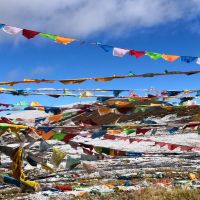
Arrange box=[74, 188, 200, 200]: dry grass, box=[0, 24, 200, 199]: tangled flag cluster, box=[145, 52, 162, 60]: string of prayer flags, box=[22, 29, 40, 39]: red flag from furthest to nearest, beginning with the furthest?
box=[145, 52, 162, 60]: string of prayer flags < box=[22, 29, 40, 39]: red flag < box=[74, 188, 200, 200]: dry grass < box=[0, 24, 200, 199]: tangled flag cluster

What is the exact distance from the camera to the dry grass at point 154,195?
10.9m

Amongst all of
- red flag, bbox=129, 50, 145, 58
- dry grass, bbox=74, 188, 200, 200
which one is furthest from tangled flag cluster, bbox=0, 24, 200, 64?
dry grass, bbox=74, 188, 200, 200

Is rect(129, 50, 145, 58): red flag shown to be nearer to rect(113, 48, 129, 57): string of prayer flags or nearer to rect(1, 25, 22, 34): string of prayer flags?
rect(113, 48, 129, 57): string of prayer flags

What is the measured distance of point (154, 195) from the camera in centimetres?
1139

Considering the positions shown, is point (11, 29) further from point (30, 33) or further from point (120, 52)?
point (120, 52)

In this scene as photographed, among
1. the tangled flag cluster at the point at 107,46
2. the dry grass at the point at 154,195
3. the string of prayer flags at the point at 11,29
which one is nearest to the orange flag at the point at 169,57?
the tangled flag cluster at the point at 107,46

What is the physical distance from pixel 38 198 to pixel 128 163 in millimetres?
8476

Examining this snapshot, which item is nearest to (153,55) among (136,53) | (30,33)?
(136,53)

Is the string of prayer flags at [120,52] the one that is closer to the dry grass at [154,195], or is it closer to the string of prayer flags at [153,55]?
the string of prayer flags at [153,55]

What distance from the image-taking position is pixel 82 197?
12070 millimetres

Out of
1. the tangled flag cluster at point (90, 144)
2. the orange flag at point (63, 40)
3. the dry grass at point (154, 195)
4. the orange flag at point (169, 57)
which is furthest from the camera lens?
the orange flag at point (169, 57)

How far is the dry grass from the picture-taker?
35.8ft

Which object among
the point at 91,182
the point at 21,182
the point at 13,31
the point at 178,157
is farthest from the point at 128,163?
the point at 21,182

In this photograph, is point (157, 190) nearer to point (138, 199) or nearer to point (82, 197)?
point (138, 199)
